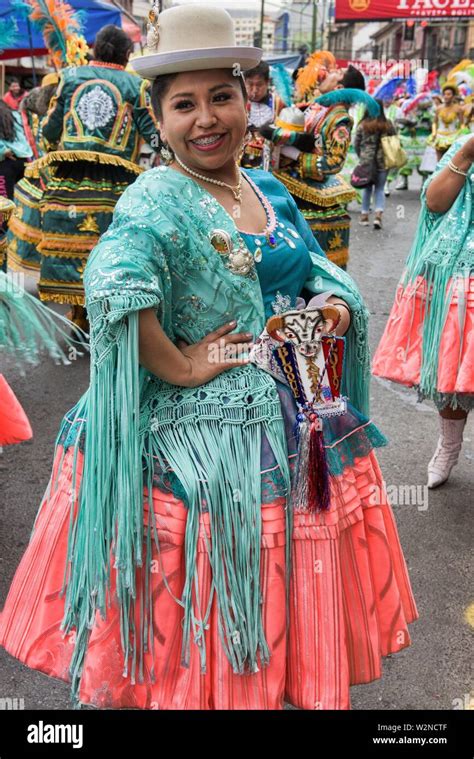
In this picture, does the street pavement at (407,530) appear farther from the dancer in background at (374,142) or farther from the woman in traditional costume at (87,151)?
the dancer in background at (374,142)

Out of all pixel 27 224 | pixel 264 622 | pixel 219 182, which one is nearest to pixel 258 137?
pixel 27 224

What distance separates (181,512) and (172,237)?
614 millimetres

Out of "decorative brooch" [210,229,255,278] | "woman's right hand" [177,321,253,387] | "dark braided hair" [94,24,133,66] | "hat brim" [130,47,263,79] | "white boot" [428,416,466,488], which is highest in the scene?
"hat brim" [130,47,263,79]

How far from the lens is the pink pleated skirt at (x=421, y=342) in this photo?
10.8ft

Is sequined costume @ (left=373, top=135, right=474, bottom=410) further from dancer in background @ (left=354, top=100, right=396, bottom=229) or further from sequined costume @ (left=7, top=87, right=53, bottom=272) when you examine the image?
dancer in background @ (left=354, top=100, right=396, bottom=229)

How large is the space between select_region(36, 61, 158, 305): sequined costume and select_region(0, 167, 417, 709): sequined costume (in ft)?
11.7

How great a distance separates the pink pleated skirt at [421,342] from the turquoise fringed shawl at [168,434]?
1.63 m

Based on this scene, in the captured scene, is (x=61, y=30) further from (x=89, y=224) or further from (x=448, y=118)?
(x=448, y=118)

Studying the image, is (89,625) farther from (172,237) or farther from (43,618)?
(172,237)

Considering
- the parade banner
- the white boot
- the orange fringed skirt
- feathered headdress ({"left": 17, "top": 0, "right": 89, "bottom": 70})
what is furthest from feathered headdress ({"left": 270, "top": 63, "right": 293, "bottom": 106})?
the parade banner

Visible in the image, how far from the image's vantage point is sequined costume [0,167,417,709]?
5.76 ft

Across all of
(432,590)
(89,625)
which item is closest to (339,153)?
(432,590)

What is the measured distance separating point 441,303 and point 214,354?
1.78 meters
